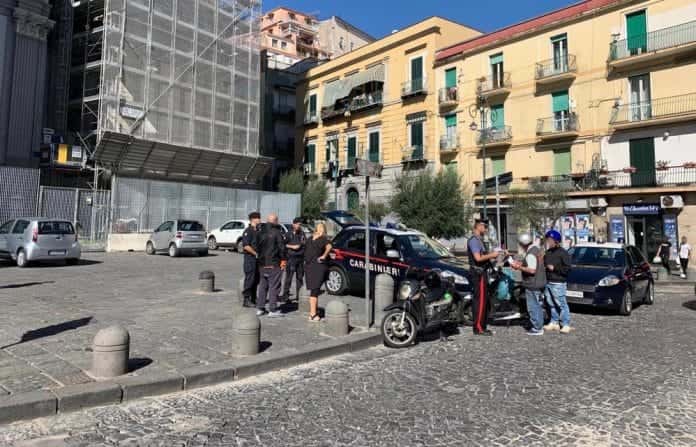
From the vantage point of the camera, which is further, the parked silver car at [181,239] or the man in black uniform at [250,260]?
the parked silver car at [181,239]

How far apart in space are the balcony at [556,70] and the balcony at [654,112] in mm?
3219

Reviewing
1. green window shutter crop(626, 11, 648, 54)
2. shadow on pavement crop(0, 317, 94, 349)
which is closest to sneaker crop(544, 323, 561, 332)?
shadow on pavement crop(0, 317, 94, 349)

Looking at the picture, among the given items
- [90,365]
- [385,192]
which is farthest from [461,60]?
[90,365]

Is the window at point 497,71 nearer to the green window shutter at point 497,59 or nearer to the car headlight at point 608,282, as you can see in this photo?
the green window shutter at point 497,59

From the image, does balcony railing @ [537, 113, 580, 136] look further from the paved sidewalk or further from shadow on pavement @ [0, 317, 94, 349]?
shadow on pavement @ [0, 317, 94, 349]

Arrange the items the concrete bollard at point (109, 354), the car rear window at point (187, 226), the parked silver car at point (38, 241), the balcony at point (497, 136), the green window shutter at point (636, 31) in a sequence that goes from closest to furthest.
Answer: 1. the concrete bollard at point (109, 354)
2. the parked silver car at point (38, 241)
3. the car rear window at point (187, 226)
4. the green window shutter at point (636, 31)
5. the balcony at point (497, 136)

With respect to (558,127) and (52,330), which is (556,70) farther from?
(52,330)

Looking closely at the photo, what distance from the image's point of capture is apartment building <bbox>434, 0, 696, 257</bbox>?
82.7ft

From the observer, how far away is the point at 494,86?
3216cm

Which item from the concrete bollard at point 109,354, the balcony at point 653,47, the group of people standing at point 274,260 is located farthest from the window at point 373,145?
the concrete bollard at point 109,354

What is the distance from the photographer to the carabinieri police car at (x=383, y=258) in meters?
10.0

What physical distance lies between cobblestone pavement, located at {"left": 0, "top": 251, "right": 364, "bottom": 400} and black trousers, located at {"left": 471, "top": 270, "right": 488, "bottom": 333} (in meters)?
1.94

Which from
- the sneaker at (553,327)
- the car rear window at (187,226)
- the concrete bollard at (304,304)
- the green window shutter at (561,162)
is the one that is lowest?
the sneaker at (553,327)

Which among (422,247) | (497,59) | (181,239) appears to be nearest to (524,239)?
(422,247)
